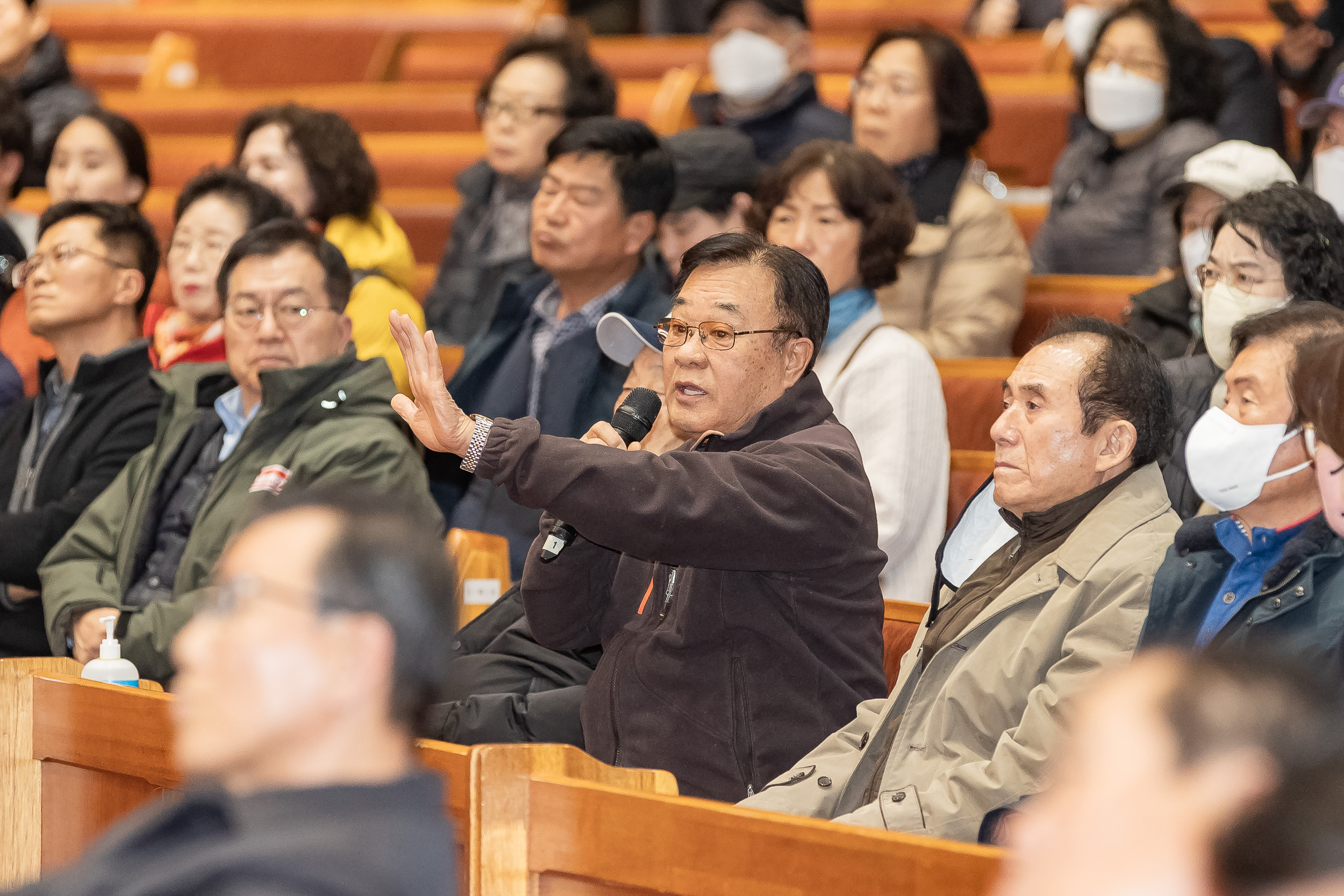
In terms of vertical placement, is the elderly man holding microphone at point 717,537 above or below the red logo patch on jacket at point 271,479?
below

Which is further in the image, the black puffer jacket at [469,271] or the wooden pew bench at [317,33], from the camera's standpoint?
the wooden pew bench at [317,33]

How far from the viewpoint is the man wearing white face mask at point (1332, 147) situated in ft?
10.4

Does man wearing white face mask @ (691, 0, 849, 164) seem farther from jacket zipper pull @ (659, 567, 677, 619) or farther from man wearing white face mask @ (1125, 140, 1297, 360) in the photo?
jacket zipper pull @ (659, 567, 677, 619)

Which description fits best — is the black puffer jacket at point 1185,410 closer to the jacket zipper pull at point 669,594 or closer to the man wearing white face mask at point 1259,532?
the man wearing white face mask at point 1259,532

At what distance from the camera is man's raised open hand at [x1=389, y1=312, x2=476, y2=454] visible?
1.98 meters

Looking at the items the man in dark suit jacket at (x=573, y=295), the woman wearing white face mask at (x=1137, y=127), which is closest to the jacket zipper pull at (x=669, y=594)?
the man in dark suit jacket at (x=573, y=295)

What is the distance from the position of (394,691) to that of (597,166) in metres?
2.41

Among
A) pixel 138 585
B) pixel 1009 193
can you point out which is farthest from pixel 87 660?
pixel 1009 193

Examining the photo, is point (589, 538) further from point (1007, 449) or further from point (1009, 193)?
point (1009, 193)

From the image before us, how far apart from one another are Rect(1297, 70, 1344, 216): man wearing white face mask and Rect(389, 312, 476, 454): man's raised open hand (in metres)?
1.99

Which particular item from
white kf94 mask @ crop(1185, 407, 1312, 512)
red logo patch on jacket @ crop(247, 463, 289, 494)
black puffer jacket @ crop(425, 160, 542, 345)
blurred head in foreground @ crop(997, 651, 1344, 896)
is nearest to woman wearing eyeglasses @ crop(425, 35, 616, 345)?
black puffer jacket @ crop(425, 160, 542, 345)

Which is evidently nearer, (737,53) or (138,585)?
(138,585)

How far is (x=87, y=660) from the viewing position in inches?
114

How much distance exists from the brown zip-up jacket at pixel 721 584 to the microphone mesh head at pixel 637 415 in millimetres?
80
